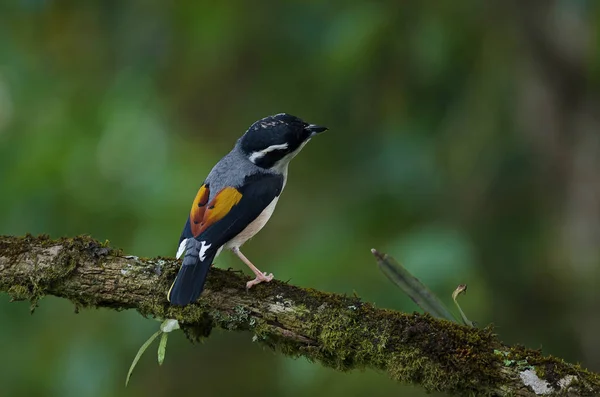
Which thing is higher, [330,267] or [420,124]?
[420,124]

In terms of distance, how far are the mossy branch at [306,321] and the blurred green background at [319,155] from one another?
1.50 metres

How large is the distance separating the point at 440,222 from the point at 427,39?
1526mm

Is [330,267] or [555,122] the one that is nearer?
[330,267]

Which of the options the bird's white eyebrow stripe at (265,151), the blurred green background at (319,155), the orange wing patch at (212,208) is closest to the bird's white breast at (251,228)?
the orange wing patch at (212,208)

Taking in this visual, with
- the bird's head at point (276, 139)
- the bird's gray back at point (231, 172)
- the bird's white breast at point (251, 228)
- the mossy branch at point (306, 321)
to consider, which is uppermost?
the bird's head at point (276, 139)

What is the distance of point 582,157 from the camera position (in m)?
7.33

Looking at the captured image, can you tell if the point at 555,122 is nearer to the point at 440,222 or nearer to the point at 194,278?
the point at 440,222

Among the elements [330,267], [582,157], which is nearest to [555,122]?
[582,157]

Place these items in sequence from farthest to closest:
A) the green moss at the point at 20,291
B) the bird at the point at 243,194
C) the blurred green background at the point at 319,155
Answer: the blurred green background at the point at 319,155, the bird at the point at 243,194, the green moss at the point at 20,291

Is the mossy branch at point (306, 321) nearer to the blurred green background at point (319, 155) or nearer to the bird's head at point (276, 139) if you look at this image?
the bird's head at point (276, 139)

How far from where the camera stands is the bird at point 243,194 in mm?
4359

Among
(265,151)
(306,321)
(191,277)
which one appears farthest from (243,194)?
(306,321)

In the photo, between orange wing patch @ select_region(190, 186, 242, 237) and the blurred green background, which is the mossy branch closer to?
orange wing patch @ select_region(190, 186, 242, 237)

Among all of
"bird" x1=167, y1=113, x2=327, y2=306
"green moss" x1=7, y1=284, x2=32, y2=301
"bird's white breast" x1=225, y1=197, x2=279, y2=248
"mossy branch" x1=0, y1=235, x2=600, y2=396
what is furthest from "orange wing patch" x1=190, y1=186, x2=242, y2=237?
"green moss" x1=7, y1=284, x2=32, y2=301
